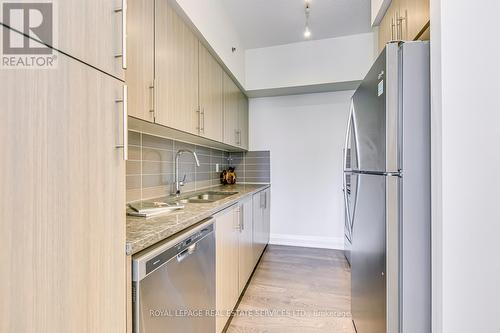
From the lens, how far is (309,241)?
11.1 feet

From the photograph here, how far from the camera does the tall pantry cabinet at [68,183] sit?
18.7 inches

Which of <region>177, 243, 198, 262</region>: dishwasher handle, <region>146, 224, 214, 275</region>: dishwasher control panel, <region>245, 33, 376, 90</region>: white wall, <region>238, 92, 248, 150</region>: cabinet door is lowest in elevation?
<region>177, 243, 198, 262</region>: dishwasher handle

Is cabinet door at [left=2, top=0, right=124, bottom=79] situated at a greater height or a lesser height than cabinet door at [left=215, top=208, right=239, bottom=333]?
greater

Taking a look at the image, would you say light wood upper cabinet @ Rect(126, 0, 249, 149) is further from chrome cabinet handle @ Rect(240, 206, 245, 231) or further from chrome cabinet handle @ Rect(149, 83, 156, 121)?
chrome cabinet handle @ Rect(240, 206, 245, 231)

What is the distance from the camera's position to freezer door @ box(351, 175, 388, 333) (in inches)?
43.4

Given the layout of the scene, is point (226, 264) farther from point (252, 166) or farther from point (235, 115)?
point (252, 166)

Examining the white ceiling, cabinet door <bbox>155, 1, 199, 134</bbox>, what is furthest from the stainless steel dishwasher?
the white ceiling

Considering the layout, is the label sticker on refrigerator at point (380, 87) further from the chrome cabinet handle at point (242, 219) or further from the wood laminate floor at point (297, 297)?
the wood laminate floor at point (297, 297)

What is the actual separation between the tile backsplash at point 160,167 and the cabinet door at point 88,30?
1012 millimetres

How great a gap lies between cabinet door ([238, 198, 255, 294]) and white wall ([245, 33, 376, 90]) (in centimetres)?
165

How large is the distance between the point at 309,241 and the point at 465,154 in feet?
8.87

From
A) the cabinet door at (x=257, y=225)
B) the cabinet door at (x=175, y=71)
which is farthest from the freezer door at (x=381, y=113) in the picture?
the cabinet door at (x=257, y=225)

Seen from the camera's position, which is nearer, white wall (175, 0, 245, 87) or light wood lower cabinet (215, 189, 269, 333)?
light wood lower cabinet (215, 189, 269, 333)
